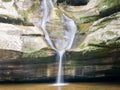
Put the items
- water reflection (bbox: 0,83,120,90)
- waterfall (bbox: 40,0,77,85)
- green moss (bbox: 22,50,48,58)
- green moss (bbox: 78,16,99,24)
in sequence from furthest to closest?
green moss (bbox: 78,16,99,24) < waterfall (bbox: 40,0,77,85) < green moss (bbox: 22,50,48,58) < water reflection (bbox: 0,83,120,90)

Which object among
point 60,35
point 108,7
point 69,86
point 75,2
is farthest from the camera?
point 75,2

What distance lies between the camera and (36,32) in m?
14.1

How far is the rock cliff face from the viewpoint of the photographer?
13227 millimetres

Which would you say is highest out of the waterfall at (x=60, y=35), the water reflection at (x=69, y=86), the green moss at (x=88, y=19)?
the green moss at (x=88, y=19)

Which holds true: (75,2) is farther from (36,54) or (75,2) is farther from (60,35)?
(36,54)

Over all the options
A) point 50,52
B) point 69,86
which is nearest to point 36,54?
point 50,52

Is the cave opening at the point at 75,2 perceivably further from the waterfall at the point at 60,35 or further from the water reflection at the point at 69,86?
the water reflection at the point at 69,86

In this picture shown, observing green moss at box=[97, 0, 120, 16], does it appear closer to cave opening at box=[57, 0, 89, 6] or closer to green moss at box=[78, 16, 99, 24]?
green moss at box=[78, 16, 99, 24]

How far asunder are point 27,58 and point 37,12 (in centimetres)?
323

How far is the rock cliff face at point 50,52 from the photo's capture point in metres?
13.2

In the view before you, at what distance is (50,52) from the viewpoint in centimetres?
1334

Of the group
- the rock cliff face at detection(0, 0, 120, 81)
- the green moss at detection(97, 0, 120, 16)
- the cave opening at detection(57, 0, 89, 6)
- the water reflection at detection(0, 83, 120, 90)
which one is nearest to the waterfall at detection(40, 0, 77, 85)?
the rock cliff face at detection(0, 0, 120, 81)

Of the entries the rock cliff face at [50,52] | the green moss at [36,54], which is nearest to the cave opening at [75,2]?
the rock cliff face at [50,52]

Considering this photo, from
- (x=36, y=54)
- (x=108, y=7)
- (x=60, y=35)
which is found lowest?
(x=36, y=54)
